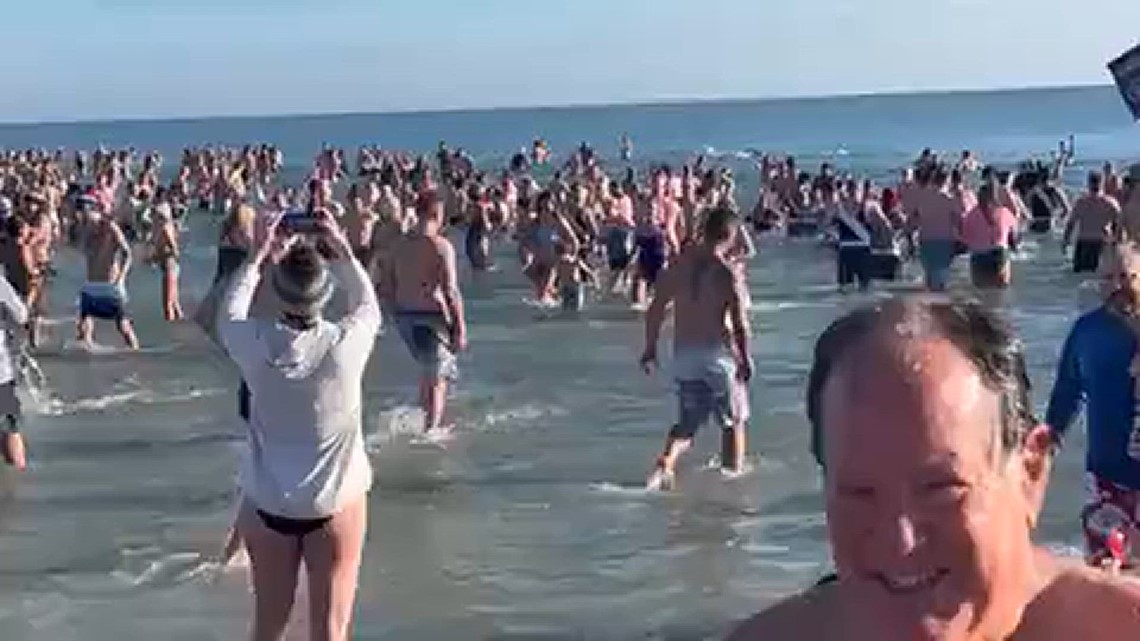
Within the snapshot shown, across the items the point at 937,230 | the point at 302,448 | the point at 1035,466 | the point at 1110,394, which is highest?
the point at 1035,466

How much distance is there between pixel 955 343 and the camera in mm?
1776

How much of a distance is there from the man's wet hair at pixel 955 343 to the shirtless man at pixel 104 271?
14679mm

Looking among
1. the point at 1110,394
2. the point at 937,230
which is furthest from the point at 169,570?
the point at 937,230

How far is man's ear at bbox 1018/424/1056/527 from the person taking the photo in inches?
71.0

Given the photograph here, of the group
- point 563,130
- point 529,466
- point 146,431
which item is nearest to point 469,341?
point 146,431

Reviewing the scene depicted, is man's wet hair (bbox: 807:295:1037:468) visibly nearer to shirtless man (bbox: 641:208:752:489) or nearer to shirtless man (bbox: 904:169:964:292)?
shirtless man (bbox: 641:208:752:489)

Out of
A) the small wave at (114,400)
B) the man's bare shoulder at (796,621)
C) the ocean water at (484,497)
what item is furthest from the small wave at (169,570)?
the man's bare shoulder at (796,621)

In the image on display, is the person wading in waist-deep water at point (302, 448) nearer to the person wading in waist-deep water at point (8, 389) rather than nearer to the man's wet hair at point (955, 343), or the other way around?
the man's wet hair at point (955, 343)

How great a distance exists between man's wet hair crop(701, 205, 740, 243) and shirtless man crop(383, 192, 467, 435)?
2.33 meters

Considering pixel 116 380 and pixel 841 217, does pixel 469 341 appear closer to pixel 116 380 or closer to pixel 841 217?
pixel 116 380

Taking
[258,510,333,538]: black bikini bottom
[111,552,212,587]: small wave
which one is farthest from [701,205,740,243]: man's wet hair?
[258,510,333,538]: black bikini bottom

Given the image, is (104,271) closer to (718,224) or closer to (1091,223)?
(718,224)

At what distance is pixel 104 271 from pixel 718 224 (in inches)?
336

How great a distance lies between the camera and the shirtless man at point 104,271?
16016 mm
